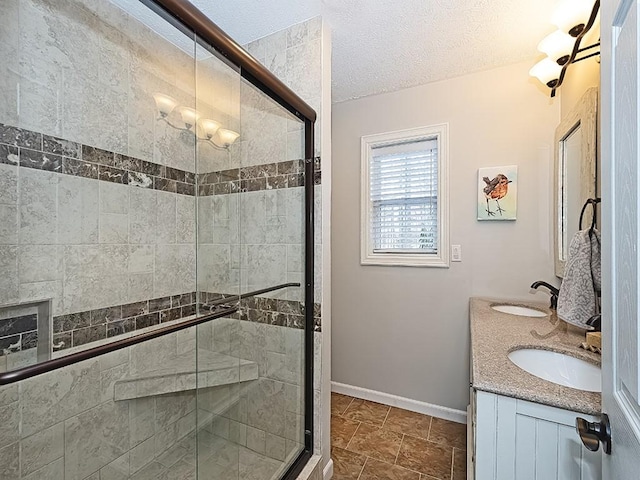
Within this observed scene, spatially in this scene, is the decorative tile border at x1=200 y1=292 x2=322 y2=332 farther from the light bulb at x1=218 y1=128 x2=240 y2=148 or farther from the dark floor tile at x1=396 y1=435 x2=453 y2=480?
the dark floor tile at x1=396 y1=435 x2=453 y2=480

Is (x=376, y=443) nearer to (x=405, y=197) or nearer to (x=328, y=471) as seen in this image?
(x=328, y=471)

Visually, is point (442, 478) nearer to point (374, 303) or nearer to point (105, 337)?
point (374, 303)

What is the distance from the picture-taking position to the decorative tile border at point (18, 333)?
117 centimetres

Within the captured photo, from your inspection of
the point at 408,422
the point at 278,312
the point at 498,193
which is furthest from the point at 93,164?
the point at 408,422

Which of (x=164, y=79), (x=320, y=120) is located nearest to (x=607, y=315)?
(x=320, y=120)

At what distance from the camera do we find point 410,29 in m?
1.73

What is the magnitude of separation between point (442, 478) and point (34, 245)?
2.24 m

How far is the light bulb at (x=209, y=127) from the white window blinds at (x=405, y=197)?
136 centimetres

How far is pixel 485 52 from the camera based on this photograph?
1.93 metres

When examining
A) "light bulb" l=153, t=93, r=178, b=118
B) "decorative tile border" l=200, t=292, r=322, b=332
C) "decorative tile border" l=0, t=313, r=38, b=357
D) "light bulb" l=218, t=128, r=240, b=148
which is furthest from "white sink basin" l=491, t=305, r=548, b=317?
"decorative tile border" l=0, t=313, r=38, b=357

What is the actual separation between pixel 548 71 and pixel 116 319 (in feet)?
8.82

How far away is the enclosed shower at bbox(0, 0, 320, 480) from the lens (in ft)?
4.01

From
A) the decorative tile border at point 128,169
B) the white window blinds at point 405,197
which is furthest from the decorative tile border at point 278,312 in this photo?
the white window blinds at point 405,197

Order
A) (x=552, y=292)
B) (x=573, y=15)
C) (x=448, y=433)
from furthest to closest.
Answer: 1. (x=448, y=433)
2. (x=552, y=292)
3. (x=573, y=15)
